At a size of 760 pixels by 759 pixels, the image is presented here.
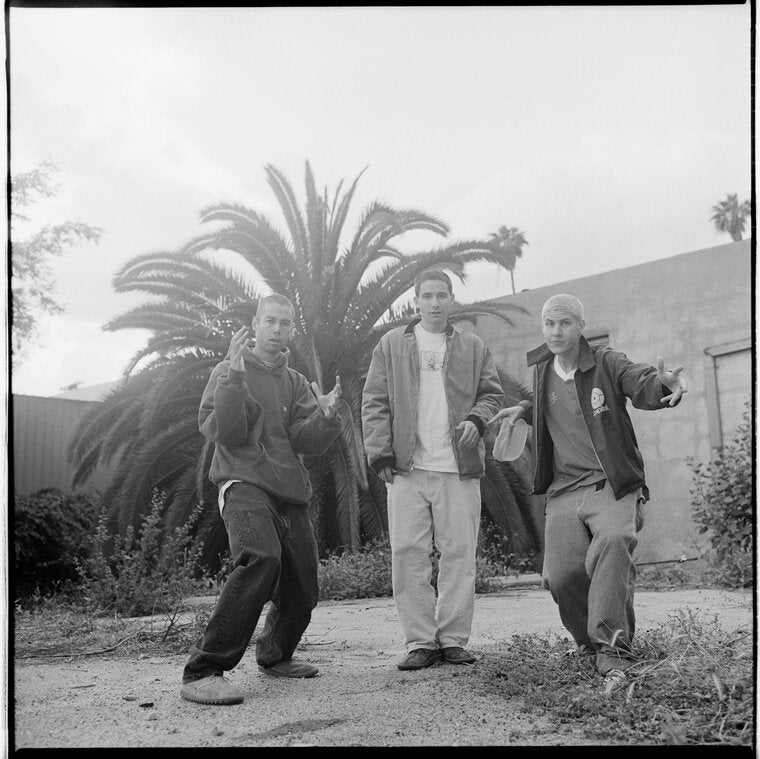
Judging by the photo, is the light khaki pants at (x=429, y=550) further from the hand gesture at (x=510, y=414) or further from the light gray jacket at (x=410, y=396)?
the hand gesture at (x=510, y=414)

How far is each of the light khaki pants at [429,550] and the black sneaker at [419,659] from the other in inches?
1.1

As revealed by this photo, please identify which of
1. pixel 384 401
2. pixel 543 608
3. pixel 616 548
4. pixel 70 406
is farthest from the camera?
pixel 70 406

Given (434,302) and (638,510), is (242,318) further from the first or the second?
(638,510)

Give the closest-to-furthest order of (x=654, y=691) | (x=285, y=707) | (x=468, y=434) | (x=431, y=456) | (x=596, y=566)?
(x=654, y=691), (x=285, y=707), (x=596, y=566), (x=468, y=434), (x=431, y=456)

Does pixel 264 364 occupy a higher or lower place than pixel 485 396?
higher

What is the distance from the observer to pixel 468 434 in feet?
13.0

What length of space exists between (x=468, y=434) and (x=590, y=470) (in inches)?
22.5

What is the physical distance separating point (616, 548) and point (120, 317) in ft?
26.2

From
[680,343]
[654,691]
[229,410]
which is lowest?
[654,691]

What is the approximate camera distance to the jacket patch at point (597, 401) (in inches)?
143

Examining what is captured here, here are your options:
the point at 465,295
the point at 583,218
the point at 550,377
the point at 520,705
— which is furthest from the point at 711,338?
the point at 520,705

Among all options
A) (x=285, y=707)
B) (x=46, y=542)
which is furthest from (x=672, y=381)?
(x=46, y=542)

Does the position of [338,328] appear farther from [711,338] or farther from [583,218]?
[711,338]

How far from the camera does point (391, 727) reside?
2879mm
